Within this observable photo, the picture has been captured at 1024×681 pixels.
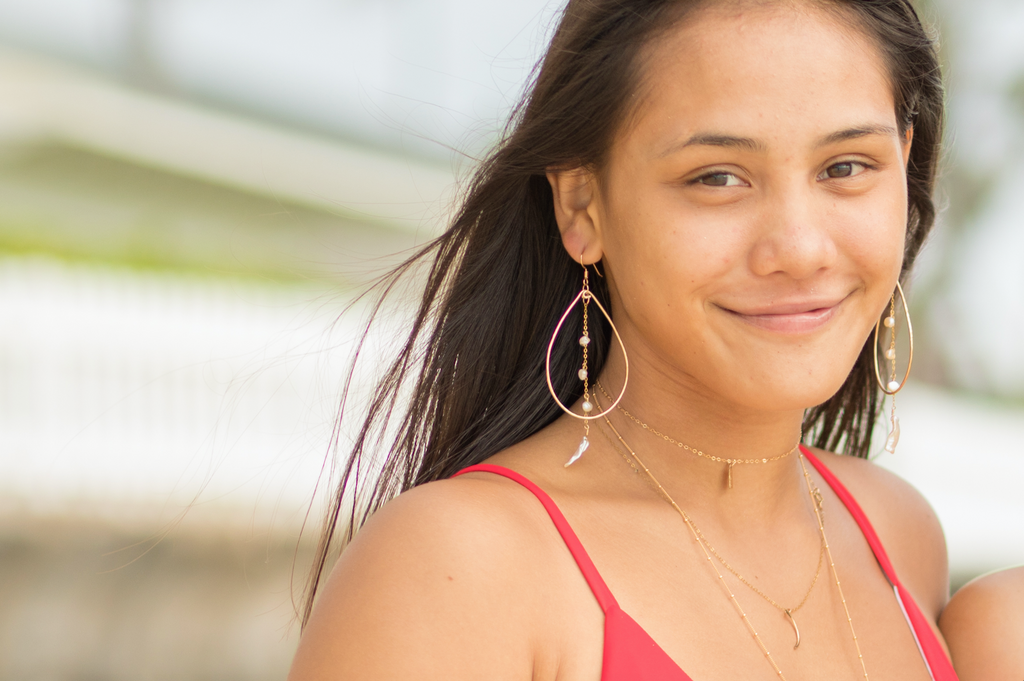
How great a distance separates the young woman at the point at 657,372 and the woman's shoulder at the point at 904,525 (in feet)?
0.05

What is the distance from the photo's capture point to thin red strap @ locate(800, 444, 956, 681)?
1.61 m

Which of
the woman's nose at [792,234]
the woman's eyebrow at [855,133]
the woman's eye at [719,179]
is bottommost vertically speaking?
the woman's nose at [792,234]

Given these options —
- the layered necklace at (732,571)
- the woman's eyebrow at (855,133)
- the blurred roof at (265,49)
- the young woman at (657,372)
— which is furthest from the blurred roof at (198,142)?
the woman's eyebrow at (855,133)

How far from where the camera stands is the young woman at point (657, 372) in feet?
4.22

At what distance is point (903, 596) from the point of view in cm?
173

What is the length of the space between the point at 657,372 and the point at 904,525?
0.66 meters

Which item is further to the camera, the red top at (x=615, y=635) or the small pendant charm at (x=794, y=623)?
the small pendant charm at (x=794, y=623)

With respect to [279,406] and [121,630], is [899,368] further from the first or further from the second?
[121,630]

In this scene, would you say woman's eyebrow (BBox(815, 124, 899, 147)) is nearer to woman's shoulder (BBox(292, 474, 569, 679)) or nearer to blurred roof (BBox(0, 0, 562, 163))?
woman's shoulder (BBox(292, 474, 569, 679))

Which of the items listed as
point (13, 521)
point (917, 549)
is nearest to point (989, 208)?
point (917, 549)

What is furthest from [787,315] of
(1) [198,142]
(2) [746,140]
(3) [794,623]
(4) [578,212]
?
(1) [198,142]

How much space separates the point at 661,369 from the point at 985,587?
25.4 inches

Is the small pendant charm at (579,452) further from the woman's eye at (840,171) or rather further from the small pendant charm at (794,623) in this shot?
the woman's eye at (840,171)

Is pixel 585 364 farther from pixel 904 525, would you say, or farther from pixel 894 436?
pixel 904 525
